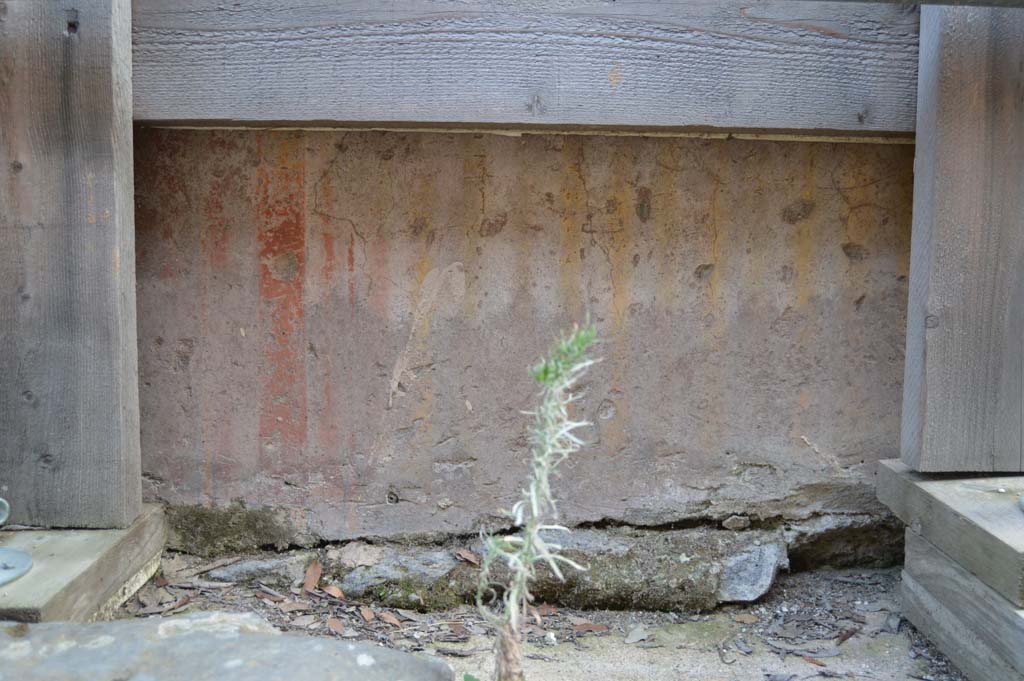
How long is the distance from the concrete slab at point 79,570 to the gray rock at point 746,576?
167cm

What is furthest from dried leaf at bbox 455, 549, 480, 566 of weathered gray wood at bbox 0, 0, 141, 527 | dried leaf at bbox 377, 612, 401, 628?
weathered gray wood at bbox 0, 0, 141, 527

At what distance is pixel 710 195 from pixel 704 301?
0.32 m

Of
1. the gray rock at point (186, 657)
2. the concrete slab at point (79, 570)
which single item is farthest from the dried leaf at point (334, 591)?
the gray rock at point (186, 657)

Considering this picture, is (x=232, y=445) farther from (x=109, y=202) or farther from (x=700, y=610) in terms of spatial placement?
(x=700, y=610)

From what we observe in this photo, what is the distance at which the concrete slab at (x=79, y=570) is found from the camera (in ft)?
5.98

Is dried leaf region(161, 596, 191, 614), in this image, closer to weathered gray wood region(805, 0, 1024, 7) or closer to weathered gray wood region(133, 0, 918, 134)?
weathered gray wood region(133, 0, 918, 134)

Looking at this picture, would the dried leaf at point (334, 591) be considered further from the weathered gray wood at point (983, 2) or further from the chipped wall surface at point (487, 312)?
the weathered gray wood at point (983, 2)

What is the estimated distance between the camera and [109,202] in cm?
217

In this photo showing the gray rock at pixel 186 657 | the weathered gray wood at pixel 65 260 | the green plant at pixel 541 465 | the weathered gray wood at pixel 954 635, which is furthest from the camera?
the weathered gray wood at pixel 65 260

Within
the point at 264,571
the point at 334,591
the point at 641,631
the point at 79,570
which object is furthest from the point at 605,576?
the point at 79,570

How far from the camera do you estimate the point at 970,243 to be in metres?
2.22

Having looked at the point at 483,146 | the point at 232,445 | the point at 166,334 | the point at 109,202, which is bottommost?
the point at 232,445

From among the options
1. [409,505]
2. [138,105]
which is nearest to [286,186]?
[138,105]

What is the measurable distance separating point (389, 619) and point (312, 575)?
279mm
